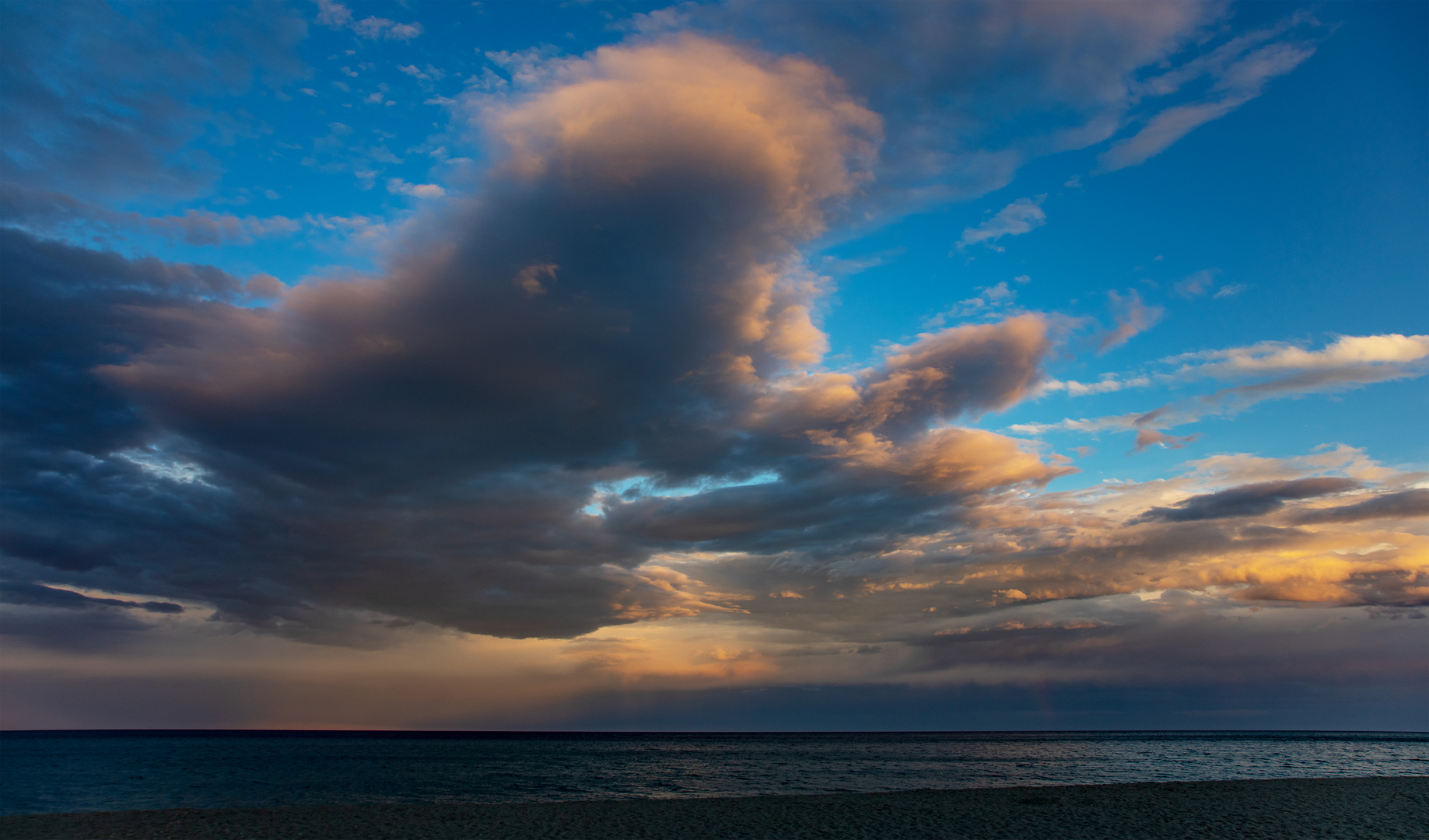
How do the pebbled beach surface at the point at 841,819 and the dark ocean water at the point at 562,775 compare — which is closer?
the pebbled beach surface at the point at 841,819

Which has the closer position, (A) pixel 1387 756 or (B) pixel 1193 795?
(B) pixel 1193 795

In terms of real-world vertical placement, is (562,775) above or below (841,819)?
below

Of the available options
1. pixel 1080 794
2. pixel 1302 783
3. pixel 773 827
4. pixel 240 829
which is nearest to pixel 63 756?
pixel 240 829

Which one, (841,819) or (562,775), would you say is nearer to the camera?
(841,819)

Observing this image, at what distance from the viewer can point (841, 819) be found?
30438mm

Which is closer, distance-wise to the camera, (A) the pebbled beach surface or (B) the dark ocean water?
(A) the pebbled beach surface

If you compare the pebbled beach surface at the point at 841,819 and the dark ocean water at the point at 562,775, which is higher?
the pebbled beach surface at the point at 841,819

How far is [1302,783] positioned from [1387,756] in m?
75.9

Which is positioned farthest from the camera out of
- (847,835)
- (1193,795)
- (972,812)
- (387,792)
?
(387,792)

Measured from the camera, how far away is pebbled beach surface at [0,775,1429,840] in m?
27.1

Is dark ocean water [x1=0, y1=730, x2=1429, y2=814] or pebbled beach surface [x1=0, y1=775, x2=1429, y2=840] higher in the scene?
pebbled beach surface [x1=0, y1=775, x2=1429, y2=840]

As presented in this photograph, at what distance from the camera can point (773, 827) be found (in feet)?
93.6

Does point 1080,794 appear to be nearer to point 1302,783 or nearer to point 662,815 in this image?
point 1302,783

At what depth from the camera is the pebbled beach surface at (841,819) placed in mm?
27094
